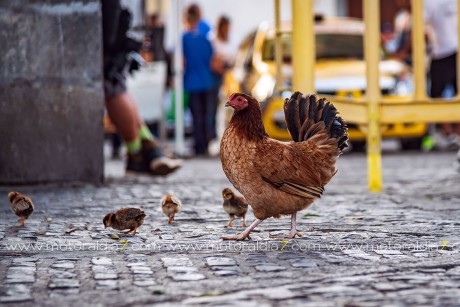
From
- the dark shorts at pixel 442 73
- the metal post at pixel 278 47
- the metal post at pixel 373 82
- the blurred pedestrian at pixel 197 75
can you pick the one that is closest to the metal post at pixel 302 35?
the metal post at pixel 373 82

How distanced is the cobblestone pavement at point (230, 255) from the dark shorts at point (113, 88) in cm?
166

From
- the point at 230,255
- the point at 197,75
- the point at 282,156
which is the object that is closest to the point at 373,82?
the point at 282,156

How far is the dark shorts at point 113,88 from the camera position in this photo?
10351mm

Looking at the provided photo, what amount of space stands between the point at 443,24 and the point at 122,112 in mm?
5952

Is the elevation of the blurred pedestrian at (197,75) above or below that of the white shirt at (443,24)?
below

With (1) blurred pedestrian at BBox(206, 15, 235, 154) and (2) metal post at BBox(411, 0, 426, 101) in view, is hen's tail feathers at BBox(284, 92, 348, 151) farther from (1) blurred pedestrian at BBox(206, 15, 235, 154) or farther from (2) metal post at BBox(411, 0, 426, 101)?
(1) blurred pedestrian at BBox(206, 15, 235, 154)

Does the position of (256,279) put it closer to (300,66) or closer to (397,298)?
(397,298)

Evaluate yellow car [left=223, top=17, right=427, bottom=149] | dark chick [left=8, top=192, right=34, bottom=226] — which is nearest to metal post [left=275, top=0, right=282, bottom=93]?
dark chick [left=8, top=192, right=34, bottom=226]

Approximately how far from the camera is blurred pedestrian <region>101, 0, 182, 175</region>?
33.8 ft

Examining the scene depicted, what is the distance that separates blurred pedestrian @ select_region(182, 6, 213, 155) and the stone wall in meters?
7.61

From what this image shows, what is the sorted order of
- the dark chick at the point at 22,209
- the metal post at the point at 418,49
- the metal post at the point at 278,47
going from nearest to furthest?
the dark chick at the point at 22,209 < the metal post at the point at 418,49 < the metal post at the point at 278,47

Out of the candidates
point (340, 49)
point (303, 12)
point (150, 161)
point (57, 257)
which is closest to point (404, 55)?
point (340, 49)

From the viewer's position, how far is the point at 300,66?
8758 mm

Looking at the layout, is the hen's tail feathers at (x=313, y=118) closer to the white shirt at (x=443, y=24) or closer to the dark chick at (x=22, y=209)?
the dark chick at (x=22, y=209)
